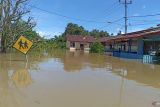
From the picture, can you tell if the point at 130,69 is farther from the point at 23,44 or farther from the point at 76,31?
the point at 76,31

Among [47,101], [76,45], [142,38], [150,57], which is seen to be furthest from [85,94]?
[76,45]

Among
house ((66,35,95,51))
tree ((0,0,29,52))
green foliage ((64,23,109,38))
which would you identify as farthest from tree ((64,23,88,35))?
tree ((0,0,29,52))

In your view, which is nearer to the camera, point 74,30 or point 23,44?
point 23,44

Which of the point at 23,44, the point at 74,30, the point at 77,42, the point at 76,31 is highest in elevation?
the point at 74,30

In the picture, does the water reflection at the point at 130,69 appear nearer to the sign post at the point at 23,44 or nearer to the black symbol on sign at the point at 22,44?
the sign post at the point at 23,44

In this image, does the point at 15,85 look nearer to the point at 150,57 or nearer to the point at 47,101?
the point at 47,101

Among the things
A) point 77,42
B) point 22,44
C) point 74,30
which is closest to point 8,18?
point 22,44

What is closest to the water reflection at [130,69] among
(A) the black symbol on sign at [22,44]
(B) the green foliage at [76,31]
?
(A) the black symbol on sign at [22,44]

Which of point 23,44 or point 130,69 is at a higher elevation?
point 23,44

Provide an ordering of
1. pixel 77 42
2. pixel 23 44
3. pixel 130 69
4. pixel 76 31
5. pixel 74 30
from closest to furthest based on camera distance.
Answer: pixel 130 69 → pixel 23 44 → pixel 77 42 → pixel 74 30 → pixel 76 31

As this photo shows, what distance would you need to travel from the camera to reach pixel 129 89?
1208 cm

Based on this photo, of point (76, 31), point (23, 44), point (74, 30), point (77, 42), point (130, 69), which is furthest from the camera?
point (76, 31)

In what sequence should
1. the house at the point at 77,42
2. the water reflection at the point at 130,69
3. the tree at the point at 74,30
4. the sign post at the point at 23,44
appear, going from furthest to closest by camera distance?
the tree at the point at 74,30
the house at the point at 77,42
the sign post at the point at 23,44
the water reflection at the point at 130,69

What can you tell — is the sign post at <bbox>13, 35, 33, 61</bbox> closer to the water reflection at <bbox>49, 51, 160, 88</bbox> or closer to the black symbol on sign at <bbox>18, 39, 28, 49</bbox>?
the black symbol on sign at <bbox>18, 39, 28, 49</bbox>
